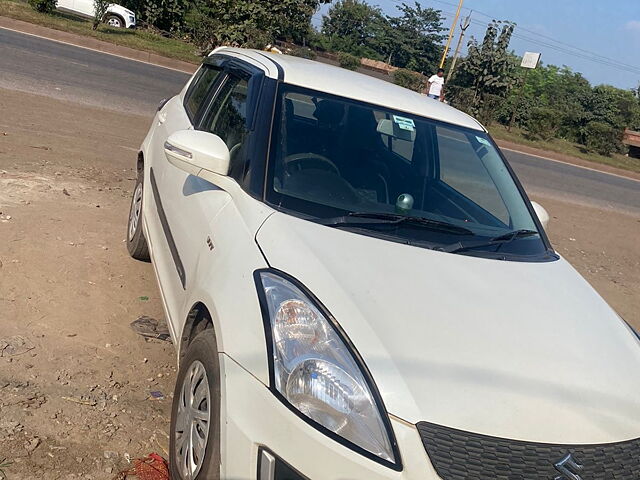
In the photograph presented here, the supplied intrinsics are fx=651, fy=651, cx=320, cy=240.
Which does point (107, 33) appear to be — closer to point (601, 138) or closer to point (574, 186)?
point (574, 186)

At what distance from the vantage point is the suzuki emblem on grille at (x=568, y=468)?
1.89 m

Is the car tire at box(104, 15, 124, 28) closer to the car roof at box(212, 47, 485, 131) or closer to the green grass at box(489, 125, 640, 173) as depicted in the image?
the green grass at box(489, 125, 640, 173)

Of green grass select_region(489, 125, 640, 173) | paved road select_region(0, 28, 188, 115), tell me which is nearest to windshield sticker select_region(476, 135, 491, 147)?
paved road select_region(0, 28, 188, 115)

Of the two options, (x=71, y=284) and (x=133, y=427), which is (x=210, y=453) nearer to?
(x=133, y=427)

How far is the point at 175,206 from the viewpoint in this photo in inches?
139

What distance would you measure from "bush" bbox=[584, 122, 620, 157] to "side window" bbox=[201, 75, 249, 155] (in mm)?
28661

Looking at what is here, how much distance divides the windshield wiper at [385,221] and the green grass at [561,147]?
21.2 metres

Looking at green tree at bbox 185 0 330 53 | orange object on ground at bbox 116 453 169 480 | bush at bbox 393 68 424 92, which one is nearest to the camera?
orange object on ground at bbox 116 453 169 480

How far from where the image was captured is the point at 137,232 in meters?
4.65

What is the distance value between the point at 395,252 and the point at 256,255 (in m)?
0.57

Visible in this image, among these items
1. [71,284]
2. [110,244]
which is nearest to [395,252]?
[71,284]

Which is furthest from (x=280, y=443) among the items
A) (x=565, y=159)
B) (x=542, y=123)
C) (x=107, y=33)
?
(x=542, y=123)

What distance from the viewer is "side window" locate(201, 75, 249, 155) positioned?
3.23 m

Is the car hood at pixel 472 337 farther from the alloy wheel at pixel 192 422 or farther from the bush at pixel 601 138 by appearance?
the bush at pixel 601 138
